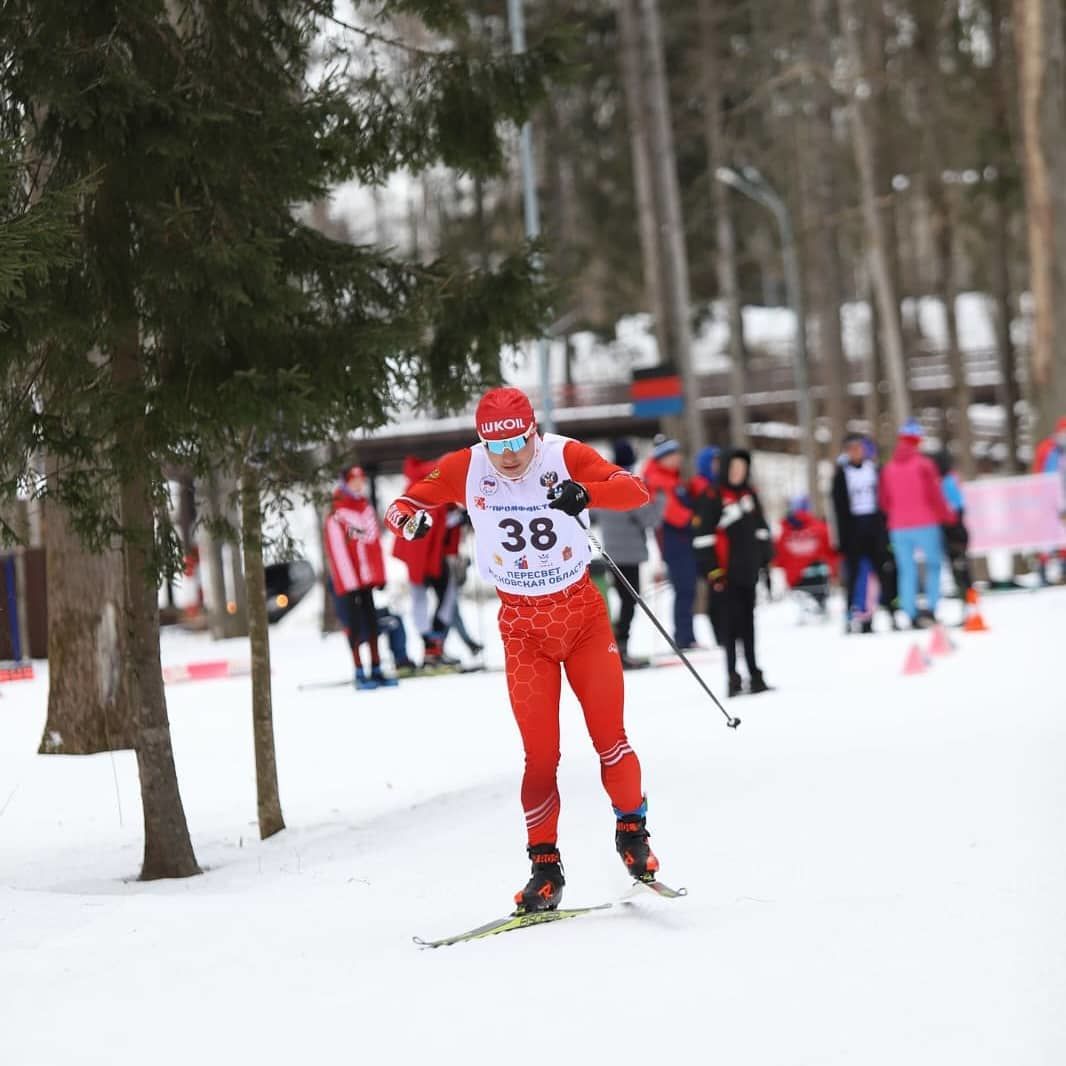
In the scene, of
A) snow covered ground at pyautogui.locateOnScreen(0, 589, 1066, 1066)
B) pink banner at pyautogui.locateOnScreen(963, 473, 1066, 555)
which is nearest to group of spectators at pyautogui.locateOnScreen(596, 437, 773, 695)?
snow covered ground at pyautogui.locateOnScreen(0, 589, 1066, 1066)

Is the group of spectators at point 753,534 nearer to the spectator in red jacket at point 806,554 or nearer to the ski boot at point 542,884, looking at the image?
the spectator in red jacket at point 806,554

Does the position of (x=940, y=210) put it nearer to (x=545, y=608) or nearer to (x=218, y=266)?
(x=218, y=266)

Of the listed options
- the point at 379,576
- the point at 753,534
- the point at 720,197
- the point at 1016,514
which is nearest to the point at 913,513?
the point at 753,534

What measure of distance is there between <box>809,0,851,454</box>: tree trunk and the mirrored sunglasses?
947 inches

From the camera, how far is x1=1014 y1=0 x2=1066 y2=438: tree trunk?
21938 millimetres

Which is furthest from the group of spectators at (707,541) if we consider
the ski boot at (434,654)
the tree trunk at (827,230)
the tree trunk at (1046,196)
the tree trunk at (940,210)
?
the tree trunk at (827,230)

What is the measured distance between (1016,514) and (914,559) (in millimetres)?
4946

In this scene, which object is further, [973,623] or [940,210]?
[940,210]

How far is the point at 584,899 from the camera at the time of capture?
6.66 metres

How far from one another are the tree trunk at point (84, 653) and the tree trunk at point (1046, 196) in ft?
46.9

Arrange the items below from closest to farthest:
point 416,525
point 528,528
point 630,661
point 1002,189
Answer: point 528,528, point 416,525, point 630,661, point 1002,189

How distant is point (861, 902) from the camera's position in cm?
606

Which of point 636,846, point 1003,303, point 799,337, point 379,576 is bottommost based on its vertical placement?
point 636,846

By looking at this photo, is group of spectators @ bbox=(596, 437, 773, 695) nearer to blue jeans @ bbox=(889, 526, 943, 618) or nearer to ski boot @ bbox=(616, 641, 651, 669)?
ski boot @ bbox=(616, 641, 651, 669)
